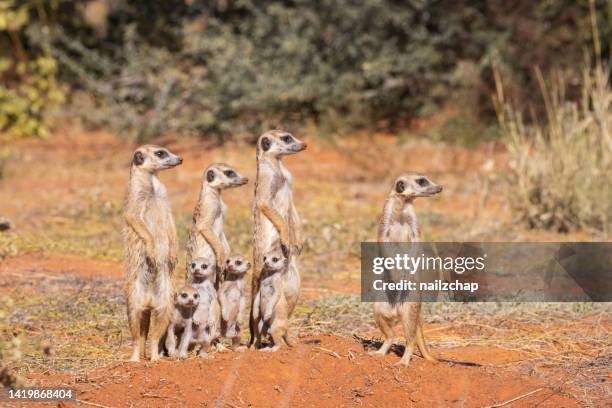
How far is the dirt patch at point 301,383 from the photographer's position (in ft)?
17.4

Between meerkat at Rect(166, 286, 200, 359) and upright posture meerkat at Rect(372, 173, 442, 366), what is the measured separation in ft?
3.36

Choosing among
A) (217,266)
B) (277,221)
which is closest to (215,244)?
(217,266)

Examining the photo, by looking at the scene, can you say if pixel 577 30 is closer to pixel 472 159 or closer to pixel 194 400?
pixel 472 159

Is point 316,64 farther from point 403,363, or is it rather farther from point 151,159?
point 403,363

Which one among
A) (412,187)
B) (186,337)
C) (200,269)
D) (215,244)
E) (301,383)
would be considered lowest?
(301,383)

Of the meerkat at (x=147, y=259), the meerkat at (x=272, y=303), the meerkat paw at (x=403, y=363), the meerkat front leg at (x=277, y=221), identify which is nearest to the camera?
the meerkat paw at (x=403, y=363)

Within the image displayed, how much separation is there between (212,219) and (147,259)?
23.0 inches

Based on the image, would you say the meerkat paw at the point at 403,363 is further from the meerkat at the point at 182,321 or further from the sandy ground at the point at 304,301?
the meerkat at the point at 182,321

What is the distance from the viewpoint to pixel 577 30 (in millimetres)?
16062

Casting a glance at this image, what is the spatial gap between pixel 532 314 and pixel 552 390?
1952 millimetres

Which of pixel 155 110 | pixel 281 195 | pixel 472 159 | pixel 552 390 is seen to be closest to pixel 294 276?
pixel 281 195

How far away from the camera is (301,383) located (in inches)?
215

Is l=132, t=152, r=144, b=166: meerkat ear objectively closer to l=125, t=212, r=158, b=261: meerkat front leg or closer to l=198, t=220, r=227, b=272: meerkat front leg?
l=125, t=212, r=158, b=261: meerkat front leg

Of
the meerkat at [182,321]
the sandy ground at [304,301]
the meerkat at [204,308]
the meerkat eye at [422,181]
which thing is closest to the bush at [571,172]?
the sandy ground at [304,301]
